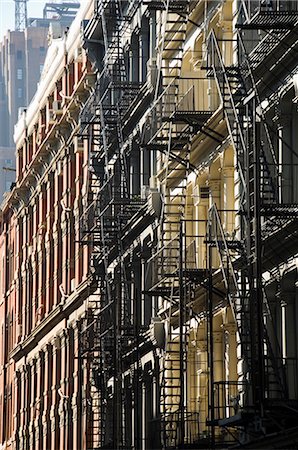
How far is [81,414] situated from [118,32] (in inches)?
A: 564

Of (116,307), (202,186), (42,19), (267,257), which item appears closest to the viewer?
(267,257)

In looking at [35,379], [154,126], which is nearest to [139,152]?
[154,126]

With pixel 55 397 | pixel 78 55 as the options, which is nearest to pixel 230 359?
pixel 78 55

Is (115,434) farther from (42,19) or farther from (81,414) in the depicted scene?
(42,19)

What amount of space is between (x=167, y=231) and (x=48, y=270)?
28785 millimetres

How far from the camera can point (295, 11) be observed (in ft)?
113

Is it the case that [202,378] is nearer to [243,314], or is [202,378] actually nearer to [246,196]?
[243,314]

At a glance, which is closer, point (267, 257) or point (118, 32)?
point (267, 257)

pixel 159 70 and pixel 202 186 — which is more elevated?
pixel 159 70

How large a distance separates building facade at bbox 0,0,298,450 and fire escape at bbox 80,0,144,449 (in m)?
0.11

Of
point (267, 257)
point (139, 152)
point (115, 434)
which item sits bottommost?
point (115, 434)

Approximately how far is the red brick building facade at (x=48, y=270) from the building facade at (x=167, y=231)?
0.19 metres

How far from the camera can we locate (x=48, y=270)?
7512 centimetres

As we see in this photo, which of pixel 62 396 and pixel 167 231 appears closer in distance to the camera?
pixel 167 231
